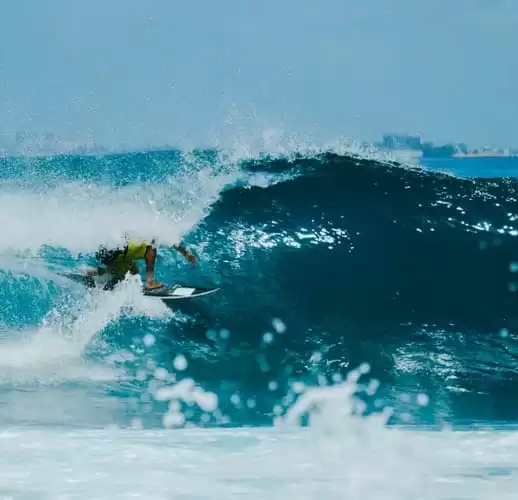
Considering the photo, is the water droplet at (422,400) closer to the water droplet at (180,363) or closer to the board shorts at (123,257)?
the water droplet at (180,363)

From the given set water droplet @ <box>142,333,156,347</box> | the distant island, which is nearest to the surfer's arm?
water droplet @ <box>142,333,156,347</box>

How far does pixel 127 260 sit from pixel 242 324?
0.48 m

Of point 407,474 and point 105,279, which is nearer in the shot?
point 407,474

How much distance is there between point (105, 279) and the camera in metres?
3.54

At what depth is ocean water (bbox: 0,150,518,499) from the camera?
349 centimetres

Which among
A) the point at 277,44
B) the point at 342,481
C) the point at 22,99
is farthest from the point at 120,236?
the point at 342,481

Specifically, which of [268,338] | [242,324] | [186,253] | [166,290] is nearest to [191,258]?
[186,253]

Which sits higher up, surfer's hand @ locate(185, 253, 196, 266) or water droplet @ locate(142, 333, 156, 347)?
surfer's hand @ locate(185, 253, 196, 266)

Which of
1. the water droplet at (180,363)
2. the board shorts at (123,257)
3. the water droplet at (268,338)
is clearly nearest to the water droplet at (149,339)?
the water droplet at (180,363)

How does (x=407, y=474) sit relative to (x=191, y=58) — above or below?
below

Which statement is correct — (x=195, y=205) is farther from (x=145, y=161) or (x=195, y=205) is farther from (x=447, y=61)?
(x=447, y=61)

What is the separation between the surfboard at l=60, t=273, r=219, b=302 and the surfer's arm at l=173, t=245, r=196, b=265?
0.10 metres

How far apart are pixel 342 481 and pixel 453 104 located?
1.41 meters

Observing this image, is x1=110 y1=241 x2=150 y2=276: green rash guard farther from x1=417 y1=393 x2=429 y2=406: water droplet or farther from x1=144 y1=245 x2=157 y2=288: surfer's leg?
x1=417 y1=393 x2=429 y2=406: water droplet
